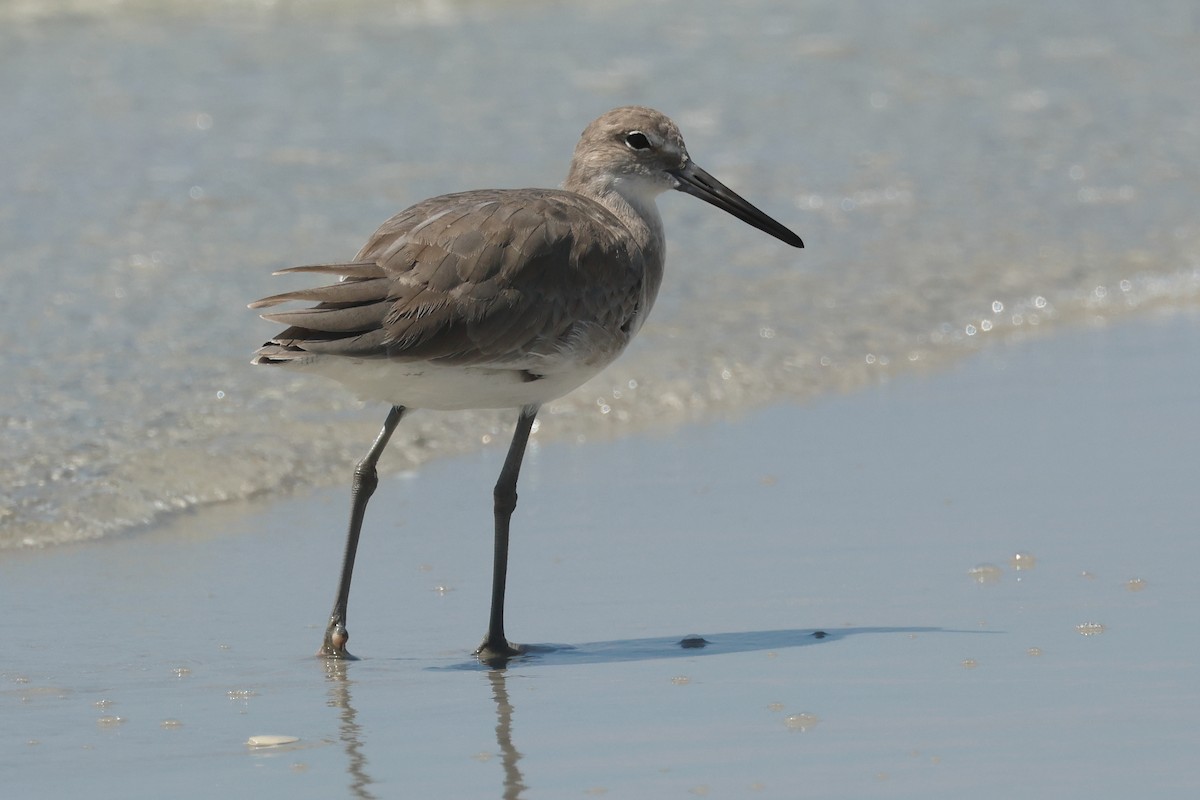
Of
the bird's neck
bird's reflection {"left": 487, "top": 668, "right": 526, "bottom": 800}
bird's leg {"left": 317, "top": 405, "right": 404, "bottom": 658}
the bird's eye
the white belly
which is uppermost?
the bird's eye

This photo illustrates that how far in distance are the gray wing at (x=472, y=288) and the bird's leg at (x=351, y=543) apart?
0.42 meters

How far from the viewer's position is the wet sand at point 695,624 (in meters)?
4.04

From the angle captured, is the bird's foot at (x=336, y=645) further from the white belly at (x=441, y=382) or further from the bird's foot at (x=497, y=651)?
the white belly at (x=441, y=382)

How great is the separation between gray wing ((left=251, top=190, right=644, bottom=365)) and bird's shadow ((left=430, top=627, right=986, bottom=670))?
0.78 metres

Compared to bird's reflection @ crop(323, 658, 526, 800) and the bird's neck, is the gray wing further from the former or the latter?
bird's reflection @ crop(323, 658, 526, 800)

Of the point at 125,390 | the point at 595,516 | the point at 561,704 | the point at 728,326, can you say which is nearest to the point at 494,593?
the point at 561,704

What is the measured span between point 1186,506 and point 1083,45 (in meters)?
9.87

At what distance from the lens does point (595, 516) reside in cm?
618

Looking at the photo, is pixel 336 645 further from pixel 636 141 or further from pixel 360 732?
pixel 636 141

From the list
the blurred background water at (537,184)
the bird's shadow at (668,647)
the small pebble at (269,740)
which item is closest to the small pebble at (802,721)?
the bird's shadow at (668,647)

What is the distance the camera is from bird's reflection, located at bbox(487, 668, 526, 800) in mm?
3932

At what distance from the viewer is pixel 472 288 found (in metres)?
4.99

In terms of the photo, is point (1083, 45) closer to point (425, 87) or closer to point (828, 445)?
point (425, 87)

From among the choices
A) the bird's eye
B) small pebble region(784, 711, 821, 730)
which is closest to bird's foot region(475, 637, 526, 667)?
small pebble region(784, 711, 821, 730)
